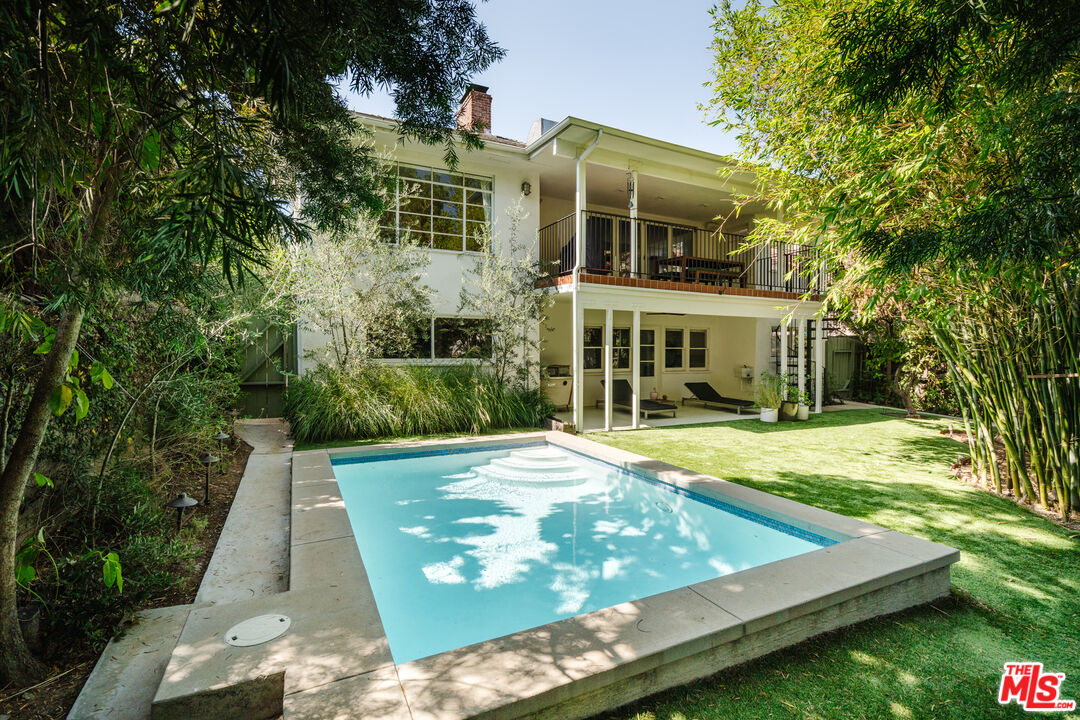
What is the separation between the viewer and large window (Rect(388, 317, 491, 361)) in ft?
30.5

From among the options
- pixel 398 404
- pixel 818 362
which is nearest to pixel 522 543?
pixel 398 404

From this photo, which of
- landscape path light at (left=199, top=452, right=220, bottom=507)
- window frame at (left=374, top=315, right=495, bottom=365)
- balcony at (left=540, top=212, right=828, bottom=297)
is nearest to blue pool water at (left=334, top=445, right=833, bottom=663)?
landscape path light at (left=199, top=452, right=220, bottom=507)

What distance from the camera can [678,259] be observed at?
1039 centimetres

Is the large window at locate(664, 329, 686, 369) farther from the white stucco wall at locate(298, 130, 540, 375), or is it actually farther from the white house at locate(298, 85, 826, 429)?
the white stucco wall at locate(298, 130, 540, 375)

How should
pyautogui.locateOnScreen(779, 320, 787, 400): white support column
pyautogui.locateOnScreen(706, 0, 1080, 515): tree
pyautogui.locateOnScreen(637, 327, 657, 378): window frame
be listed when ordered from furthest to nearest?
pyautogui.locateOnScreen(637, 327, 657, 378): window frame
pyautogui.locateOnScreen(779, 320, 787, 400): white support column
pyautogui.locateOnScreen(706, 0, 1080, 515): tree

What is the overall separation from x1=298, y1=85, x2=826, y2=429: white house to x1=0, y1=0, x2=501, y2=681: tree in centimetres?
536

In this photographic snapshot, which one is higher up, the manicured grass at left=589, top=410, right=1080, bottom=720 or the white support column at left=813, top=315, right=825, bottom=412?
the white support column at left=813, top=315, right=825, bottom=412

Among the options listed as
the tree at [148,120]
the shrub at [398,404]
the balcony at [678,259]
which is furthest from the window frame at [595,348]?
the tree at [148,120]

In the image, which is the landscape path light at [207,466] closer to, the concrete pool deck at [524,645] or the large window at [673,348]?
the concrete pool deck at [524,645]

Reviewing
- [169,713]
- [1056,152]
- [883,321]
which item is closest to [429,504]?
[169,713]

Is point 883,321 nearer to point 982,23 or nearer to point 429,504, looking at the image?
point 982,23

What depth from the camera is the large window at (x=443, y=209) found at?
9281 mm

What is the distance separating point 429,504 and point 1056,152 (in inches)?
219

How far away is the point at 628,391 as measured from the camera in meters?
11.1
